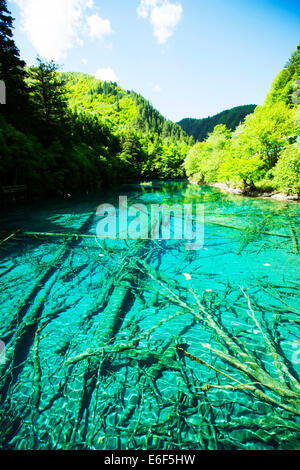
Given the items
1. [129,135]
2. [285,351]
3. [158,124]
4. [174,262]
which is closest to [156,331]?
[285,351]

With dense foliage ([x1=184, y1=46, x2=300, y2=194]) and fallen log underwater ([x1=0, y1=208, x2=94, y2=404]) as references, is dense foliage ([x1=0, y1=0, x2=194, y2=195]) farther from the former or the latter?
dense foliage ([x1=184, y1=46, x2=300, y2=194])

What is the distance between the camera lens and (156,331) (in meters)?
4.34

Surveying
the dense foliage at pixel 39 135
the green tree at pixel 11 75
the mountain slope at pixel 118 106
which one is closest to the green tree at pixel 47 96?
the dense foliage at pixel 39 135

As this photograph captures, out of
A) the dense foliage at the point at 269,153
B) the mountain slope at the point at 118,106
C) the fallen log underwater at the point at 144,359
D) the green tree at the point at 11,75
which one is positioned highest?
the mountain slope at the point at 118,106

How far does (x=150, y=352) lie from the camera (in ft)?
12.3

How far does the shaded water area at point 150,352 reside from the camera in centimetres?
263

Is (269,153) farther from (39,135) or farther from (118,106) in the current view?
(118,106)

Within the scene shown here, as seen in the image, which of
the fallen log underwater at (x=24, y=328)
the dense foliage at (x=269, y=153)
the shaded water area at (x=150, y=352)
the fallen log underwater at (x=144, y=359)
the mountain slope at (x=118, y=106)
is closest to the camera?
the shaded water area at (x=150, y=352)

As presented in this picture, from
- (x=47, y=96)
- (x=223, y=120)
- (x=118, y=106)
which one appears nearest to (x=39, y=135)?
(x=47, y=96)

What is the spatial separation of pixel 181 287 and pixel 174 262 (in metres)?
1.76

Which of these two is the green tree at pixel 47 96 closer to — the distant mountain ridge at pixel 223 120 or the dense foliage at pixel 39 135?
the dense foliage at pixel 39 135

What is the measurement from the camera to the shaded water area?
263 cm

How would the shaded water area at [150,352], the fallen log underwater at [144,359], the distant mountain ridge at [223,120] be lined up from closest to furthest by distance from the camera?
the shaded water area at [150,352] → the fallen log underwater at [144,359] → the distant mountain ridge at [223,120]
